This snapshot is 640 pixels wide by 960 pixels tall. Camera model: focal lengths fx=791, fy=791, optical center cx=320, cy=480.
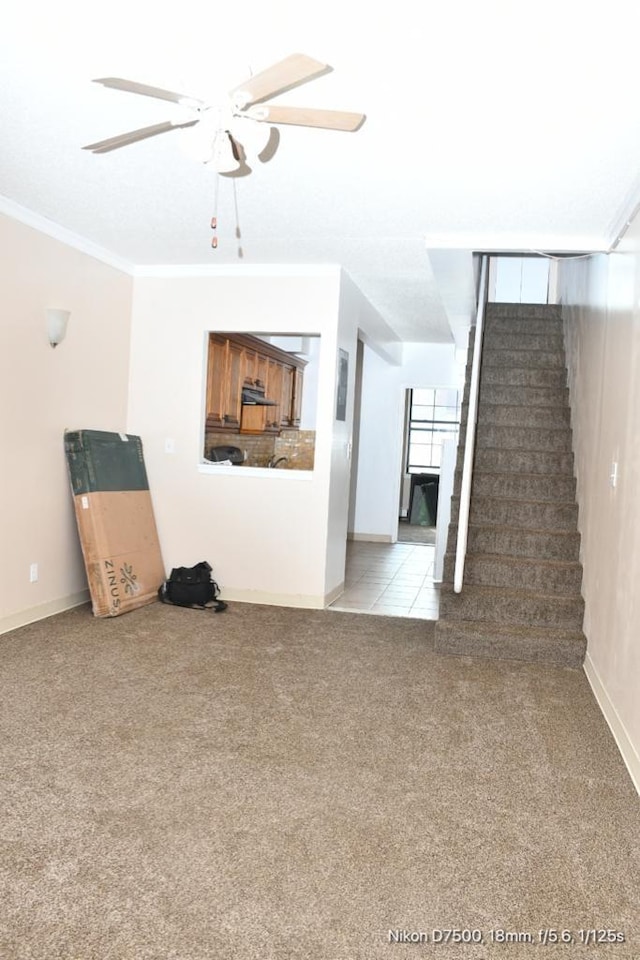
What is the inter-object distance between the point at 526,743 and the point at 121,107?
308 centimetres

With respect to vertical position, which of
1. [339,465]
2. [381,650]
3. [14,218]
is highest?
[14,218]

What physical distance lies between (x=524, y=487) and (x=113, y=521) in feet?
9.36

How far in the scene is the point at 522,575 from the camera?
498cm

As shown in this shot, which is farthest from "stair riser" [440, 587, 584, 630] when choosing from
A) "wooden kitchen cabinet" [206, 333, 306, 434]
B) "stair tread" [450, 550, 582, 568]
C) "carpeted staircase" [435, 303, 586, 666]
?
"wooden kitchen cabinet" [206, 333, 306, 434]

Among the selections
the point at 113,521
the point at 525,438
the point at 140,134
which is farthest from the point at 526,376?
the point at 140,134

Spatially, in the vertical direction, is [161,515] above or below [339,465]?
below

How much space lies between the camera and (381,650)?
15.4ft

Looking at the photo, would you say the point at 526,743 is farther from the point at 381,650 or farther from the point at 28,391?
the point at 28,391

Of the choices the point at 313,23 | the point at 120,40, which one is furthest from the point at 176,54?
the point at 313,23

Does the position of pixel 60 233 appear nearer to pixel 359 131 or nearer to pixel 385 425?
pixel 359 131

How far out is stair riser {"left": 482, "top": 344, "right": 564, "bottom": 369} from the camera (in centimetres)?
668

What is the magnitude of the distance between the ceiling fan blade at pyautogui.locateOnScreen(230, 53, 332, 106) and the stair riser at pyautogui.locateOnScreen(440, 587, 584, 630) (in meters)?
3.25

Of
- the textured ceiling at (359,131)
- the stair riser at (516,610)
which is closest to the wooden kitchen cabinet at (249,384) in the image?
the textured ceiling at (359,131)

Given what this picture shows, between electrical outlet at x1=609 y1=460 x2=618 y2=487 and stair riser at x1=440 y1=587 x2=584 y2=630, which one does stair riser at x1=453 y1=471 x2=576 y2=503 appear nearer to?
stair riser at x1=440 y1=587 x2=584 y2=630
